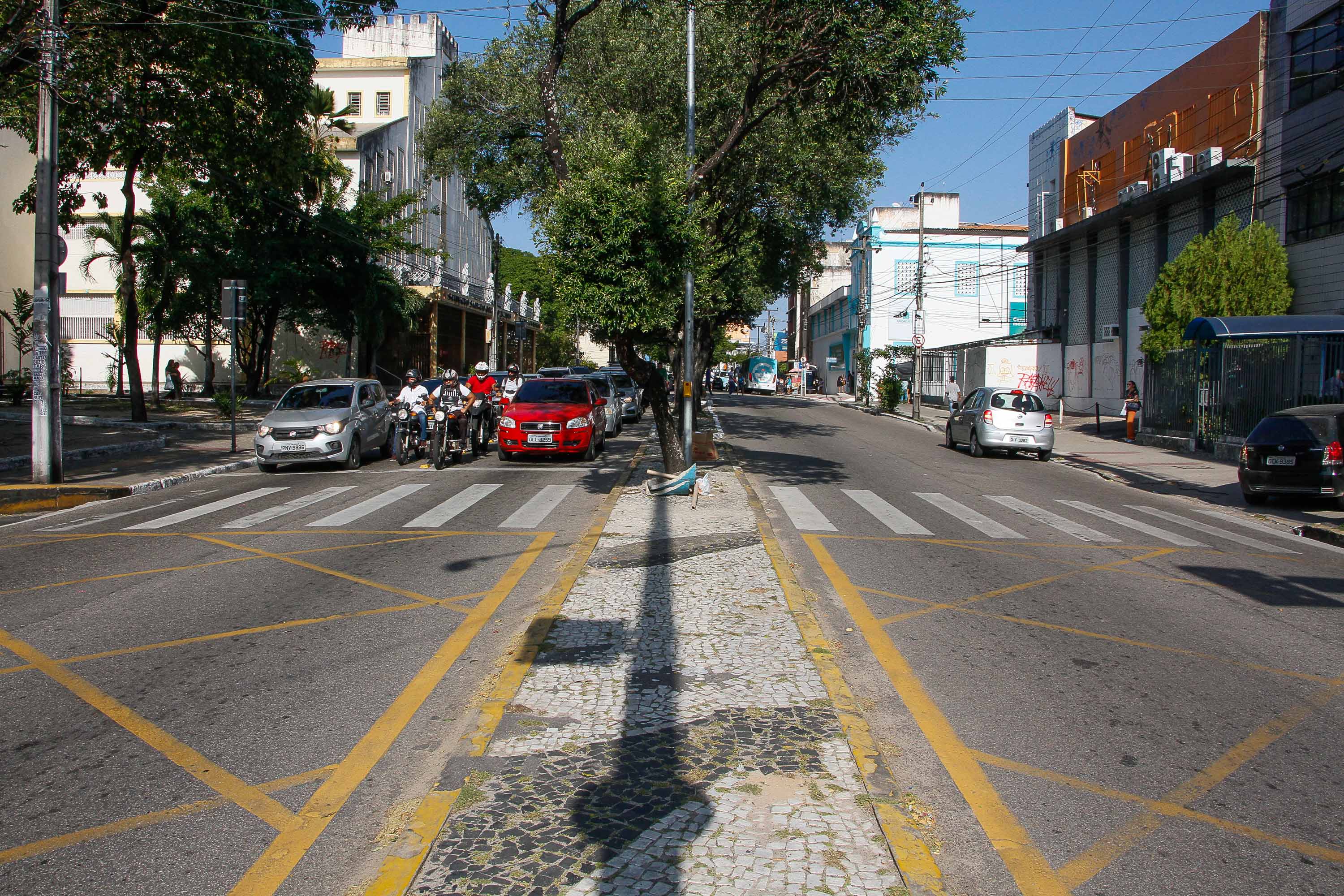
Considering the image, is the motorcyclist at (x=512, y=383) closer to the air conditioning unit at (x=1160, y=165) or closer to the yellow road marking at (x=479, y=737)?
the yellow road marking at (x=479, y=737)

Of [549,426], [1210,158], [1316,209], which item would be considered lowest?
[549,426]

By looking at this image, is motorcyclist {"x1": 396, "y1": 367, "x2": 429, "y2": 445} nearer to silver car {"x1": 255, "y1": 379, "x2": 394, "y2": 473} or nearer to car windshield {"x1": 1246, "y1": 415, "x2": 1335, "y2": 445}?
silver car {"x1": 255, "y1": 379, "x2": 394, "y2": 473}

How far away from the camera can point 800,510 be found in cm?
1295

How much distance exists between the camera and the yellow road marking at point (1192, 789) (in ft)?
11.9

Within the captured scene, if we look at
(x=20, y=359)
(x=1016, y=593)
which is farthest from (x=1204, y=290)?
(x=20, y=359)

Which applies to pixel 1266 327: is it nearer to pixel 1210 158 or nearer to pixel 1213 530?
pixel 1210 158

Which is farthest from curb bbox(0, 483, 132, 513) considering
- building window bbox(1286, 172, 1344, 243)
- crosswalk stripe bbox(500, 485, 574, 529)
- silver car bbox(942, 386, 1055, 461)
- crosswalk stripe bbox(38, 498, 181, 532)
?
building window bbox(1286, 172, 1344, 243)

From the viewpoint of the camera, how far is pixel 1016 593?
8211 millimetres

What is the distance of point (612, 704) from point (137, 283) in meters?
35.0

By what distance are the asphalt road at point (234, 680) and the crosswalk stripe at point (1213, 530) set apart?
7842 mm

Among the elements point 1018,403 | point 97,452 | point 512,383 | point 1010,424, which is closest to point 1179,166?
point 1018,403

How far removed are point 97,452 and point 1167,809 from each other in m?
18.8

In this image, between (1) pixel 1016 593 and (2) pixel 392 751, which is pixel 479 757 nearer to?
(2) pixel 392 751

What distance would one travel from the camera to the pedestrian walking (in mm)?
26469
